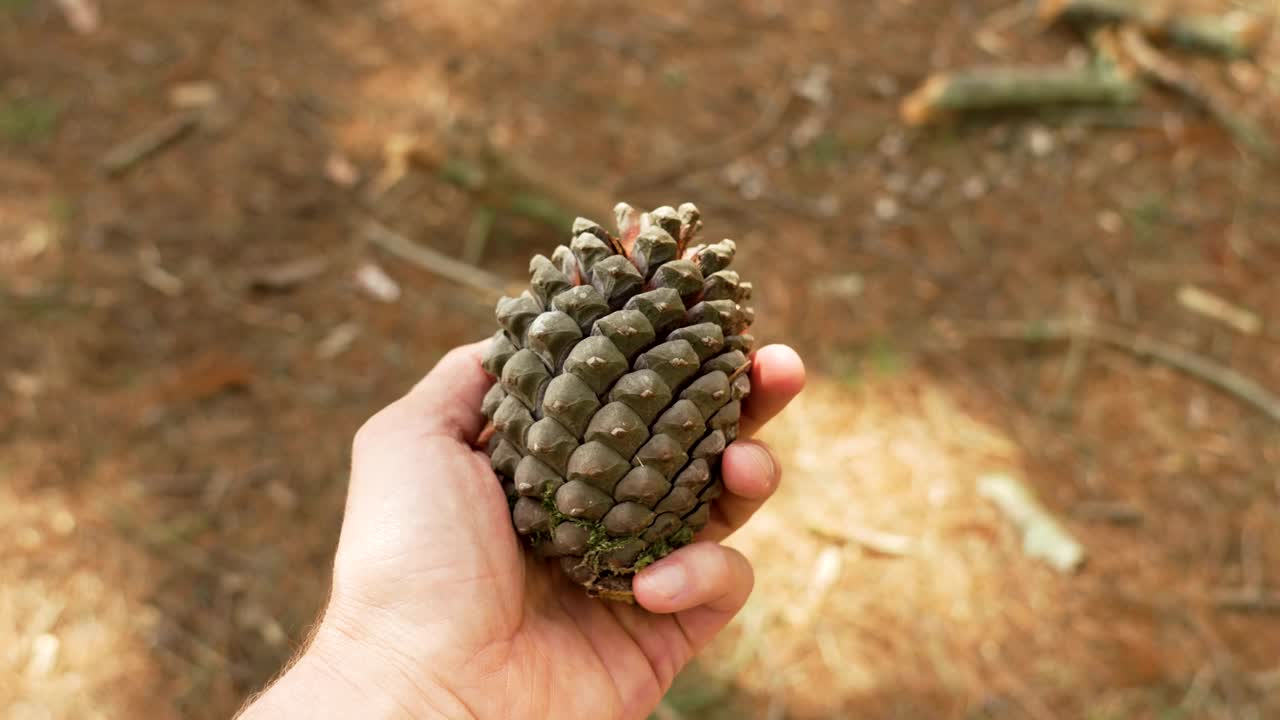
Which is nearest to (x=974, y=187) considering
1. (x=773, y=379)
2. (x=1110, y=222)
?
(x=1110, y=222)

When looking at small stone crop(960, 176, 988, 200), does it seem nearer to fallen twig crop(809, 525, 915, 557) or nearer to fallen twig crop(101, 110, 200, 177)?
fallen twig crop(809, 525, 915, 557)

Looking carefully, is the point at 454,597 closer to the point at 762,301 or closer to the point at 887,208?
the point at 762,301

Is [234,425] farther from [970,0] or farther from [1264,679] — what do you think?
[970,0]

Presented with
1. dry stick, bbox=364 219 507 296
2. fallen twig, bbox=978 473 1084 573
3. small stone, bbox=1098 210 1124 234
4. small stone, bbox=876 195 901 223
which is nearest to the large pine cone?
fallen twig, bbox=978 473 1084 573

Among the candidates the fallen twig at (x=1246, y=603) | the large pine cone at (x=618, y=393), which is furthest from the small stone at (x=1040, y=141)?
the large pine cone at (x=618, y=393)

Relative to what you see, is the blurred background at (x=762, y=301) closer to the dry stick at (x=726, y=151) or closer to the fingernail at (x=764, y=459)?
the dry stick at (x=726, y=151)

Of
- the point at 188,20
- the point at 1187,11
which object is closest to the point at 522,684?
the point at 188,20
